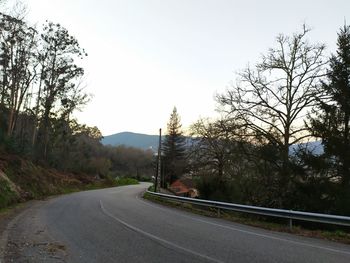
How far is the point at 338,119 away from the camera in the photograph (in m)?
30.2

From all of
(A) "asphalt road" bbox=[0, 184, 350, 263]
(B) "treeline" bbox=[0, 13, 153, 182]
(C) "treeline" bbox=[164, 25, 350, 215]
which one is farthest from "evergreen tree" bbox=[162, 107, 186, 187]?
(A) "asphalt road" bbox=[0, 184, 350, 263]

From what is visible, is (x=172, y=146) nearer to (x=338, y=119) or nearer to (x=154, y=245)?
(x=338, y=119)

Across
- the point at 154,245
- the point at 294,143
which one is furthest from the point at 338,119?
the point at 154,245

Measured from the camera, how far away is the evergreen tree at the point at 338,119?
93.9 feet

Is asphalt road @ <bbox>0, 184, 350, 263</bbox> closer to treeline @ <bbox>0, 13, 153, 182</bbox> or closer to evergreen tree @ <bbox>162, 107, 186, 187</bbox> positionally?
treeline @ <bbox>0, 13, 153, 182</bbox>

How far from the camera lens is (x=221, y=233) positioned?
13.1 metres

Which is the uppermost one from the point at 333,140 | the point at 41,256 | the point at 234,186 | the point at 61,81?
the point at 61,81

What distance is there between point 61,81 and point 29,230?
38102 millimetres

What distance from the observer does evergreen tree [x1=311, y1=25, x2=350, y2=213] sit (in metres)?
28.6

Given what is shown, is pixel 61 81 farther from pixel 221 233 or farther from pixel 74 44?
pixel 221 233

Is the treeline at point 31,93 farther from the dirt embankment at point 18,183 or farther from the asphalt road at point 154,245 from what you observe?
the asphalt road at point 154,245

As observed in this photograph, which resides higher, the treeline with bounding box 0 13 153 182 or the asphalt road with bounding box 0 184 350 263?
the treeline with bounding box 0 13 153 182

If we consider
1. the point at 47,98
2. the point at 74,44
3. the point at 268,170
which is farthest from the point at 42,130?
the point at 268,170

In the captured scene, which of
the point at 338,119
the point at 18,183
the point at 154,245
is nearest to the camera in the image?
the point at 154,245
